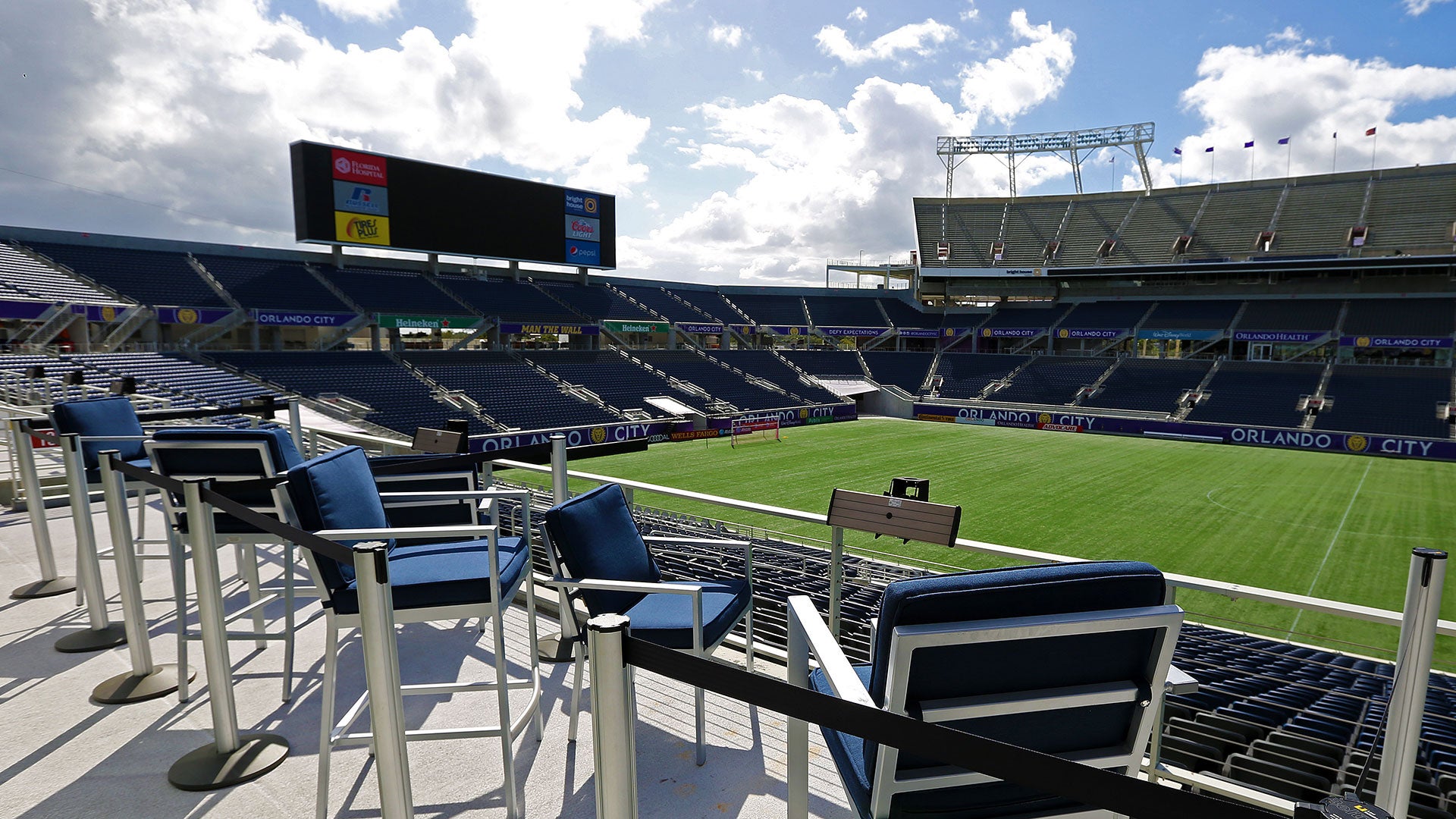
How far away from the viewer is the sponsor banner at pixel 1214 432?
24625mm

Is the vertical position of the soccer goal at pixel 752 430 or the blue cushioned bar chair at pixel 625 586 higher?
the blue cushioned bar chair at pixel 625 586

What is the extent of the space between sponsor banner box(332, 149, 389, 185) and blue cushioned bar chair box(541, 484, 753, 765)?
29.6m

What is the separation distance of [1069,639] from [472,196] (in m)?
33.9

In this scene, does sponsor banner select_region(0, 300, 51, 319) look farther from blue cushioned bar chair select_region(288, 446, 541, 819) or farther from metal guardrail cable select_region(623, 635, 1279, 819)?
metal guardrail cable select_region(623, 635, 1279, 819)

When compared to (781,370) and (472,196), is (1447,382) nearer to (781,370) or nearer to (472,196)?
(781,370)

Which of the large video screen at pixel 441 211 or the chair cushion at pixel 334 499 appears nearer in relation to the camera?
the chair cushion at pixel 334 499

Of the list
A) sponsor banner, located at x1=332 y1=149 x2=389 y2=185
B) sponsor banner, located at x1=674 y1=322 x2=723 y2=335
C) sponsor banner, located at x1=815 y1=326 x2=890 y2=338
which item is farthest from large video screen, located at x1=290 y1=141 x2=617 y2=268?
sponsor banner, located at x1=815 y1=326 x2=890 y2=338

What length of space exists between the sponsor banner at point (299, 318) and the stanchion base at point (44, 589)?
81.4 ft

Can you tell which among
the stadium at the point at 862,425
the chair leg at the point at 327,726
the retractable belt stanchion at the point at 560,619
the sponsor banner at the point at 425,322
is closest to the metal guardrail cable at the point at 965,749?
the stadium at the point at 862,425

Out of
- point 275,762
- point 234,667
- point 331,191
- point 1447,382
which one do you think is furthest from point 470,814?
point 1447,382

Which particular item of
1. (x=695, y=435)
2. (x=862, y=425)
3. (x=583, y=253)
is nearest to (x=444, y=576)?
(x=695, y=435)

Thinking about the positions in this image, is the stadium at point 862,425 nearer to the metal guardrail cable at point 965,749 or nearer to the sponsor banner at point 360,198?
the metal guardrail cable at point 965,749

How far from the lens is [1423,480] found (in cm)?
1994

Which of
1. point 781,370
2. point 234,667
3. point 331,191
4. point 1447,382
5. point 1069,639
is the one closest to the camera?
point 1069,639
